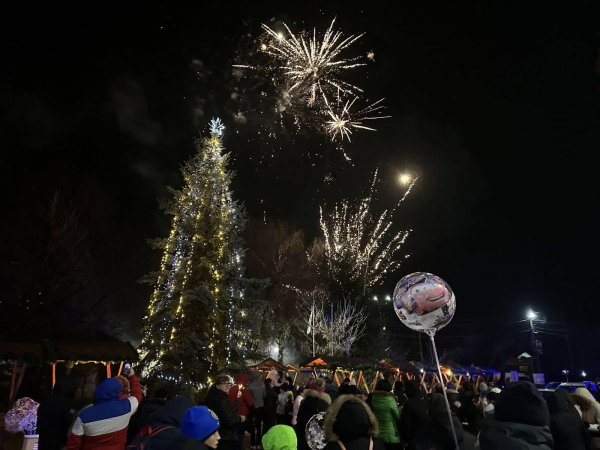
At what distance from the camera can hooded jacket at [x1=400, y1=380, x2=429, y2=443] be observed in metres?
A: 6.09

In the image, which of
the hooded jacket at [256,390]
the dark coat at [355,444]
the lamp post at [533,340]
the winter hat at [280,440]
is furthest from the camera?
the lamp post at [533,340]

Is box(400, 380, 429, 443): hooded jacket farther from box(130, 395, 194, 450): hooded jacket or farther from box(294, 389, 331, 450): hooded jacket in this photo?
box(130, 395, 194, 450): hooded jacket

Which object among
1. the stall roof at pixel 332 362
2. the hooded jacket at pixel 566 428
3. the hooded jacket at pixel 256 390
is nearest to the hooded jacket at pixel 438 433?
the hooded jacket at pixel 566 428

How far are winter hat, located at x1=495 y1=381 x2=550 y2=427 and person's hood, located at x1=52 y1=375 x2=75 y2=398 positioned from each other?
16.4 ft

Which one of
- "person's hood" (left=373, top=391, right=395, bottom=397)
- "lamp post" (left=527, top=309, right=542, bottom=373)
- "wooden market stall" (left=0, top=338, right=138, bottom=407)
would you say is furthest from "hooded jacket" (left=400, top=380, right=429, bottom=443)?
"lamp post" (left=527, top=309, right=542, bottom=373)

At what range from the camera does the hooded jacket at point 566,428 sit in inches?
156

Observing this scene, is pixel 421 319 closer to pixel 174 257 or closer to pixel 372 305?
pixel 174 257

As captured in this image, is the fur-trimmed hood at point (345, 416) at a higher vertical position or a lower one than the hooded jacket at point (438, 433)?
higher

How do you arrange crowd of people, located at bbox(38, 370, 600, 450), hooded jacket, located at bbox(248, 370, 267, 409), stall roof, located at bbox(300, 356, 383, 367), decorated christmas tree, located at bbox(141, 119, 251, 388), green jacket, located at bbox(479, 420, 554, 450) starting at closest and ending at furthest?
green jacket, located at bbox(479, 420, 554, 450) < crowd of people, located at bbox(38, 370, 600, 450) < hooded jacket, located at bbox(248, 370, 267, 409) < decorated christmas tree, located at bbox(141, 119, 251, 388) < stall roof, located at bbox(300, 356, 383, 367)

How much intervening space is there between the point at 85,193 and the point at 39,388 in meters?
12.4

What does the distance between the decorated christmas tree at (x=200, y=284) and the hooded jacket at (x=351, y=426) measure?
34.4 ft

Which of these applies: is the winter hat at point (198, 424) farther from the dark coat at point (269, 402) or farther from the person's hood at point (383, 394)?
the dark coat at point (269, 402)

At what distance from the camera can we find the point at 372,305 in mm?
34312

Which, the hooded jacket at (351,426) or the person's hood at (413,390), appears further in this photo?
the person's hood at (413,390)
